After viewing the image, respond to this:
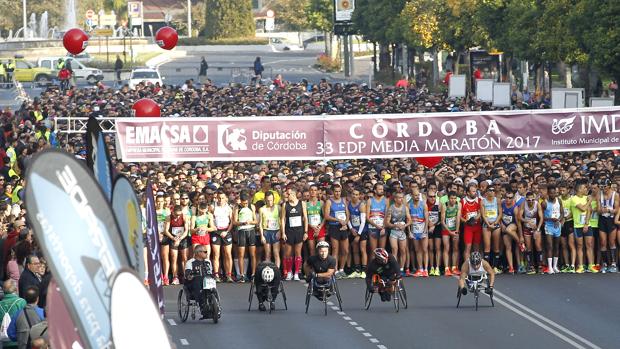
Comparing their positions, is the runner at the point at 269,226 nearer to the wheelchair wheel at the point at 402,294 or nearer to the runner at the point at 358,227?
the runner at the point at 358,227

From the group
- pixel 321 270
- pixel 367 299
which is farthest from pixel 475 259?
pixel 321 270

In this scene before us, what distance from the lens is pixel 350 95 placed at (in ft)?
175

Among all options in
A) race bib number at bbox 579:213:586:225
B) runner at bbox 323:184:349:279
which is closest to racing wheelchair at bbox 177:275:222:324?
runner at bbox 323:184:349:279

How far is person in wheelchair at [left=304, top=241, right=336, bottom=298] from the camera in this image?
2189 cm

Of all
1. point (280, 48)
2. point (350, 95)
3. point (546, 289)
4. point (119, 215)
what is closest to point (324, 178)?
point (546, 289)

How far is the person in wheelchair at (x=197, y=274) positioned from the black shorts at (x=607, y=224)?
24.9 ft

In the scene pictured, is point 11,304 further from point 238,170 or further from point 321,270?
point 238,170

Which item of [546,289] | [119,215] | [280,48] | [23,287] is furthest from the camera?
[280,48]

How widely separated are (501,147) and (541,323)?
670 centimetres

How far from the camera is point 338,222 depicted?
25141 mm

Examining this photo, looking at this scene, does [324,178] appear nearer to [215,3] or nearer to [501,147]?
[501,147]

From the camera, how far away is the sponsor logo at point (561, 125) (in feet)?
88.9

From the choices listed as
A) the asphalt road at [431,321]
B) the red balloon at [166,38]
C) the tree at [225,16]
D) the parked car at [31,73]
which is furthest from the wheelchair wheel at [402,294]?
the tree at [225,16]

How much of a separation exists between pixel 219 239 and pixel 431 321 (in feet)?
16.7
